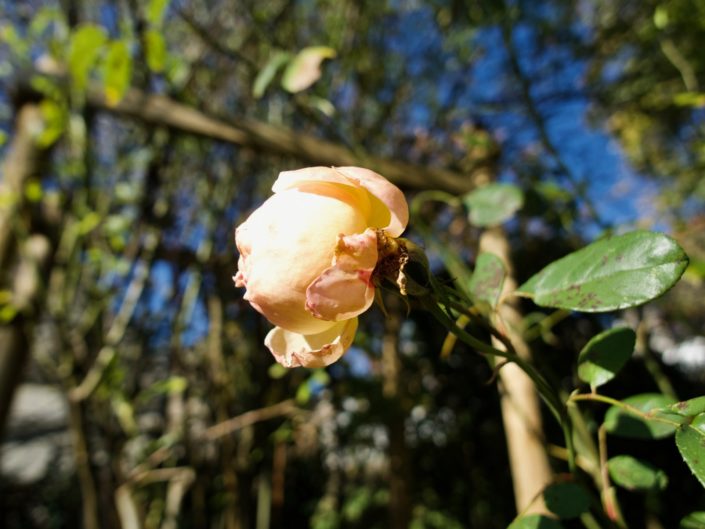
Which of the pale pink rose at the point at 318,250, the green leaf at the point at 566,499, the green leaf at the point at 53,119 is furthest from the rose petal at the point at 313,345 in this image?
the green leaf at the point at 53,119

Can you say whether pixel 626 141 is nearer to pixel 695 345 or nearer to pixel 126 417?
pixel 695 345

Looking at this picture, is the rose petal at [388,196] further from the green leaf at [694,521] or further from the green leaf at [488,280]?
the green leaf at [694,521]

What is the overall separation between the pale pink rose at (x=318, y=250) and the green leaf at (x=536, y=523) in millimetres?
222

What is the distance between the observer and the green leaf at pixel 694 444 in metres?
0.25

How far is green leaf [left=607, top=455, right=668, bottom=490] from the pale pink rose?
0.30 m

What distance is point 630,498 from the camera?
2.52 m

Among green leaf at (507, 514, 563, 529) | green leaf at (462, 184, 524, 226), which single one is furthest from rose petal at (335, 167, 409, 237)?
green leaf at (462, 184, 524, 226)

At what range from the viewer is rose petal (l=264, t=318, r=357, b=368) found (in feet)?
1.10

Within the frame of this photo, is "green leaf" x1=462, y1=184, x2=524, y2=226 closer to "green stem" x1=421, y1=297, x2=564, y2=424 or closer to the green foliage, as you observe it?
"green stem" x1=421, y1=297, x2=564, y2=424

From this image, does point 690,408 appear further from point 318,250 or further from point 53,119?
point 53,119

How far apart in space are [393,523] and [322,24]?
281 centimetres

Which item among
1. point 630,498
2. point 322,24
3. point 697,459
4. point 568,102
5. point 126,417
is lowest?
point 630,498

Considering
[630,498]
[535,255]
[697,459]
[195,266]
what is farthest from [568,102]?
[697,459]

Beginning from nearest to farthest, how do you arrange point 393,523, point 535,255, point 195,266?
1. point 195,266
2. point 393,523
3. point 535,255
